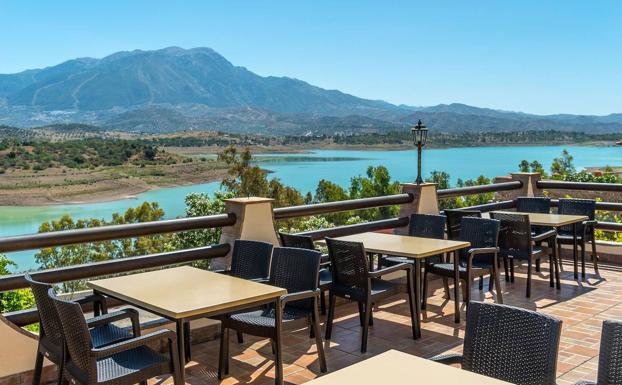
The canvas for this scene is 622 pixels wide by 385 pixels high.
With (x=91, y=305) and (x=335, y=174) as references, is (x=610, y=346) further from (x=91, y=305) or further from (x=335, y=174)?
(x=335, y=174)

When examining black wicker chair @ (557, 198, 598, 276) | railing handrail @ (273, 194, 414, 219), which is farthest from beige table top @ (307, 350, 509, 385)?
black wicker chair @ (557, 198, 598, 276)

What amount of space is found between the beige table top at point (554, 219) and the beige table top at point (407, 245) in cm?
177

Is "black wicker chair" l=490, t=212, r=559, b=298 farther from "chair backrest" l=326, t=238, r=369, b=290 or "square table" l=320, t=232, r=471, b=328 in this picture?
"chair backrest" l=326, t=238, r=369, b=290

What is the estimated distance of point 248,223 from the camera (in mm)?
5402

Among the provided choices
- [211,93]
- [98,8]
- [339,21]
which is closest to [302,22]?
[339,21]

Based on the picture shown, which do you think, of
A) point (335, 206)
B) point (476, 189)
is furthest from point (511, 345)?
point (476, 189)

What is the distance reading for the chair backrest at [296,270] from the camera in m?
4.14

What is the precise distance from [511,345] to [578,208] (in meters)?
5.63

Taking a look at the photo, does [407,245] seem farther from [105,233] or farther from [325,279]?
[105,233]

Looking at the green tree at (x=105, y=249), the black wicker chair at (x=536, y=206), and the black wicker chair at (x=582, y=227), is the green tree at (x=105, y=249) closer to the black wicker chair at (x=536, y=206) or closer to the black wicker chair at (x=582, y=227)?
the black wicker chair at (x=536, y=206)

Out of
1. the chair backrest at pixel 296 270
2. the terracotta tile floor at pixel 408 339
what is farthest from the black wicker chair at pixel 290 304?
the terracotta tile floor at pixel 408 339

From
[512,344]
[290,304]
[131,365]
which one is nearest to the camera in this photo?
[512,344]

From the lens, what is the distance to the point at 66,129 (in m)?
56.0

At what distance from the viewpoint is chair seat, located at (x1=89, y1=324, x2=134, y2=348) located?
3446 mm
